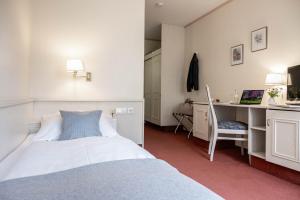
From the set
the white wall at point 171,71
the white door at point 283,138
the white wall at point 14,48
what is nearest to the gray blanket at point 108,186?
A: the white wall at point 14,48

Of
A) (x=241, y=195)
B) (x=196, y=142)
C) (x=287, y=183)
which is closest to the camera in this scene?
(x=241, y=195)

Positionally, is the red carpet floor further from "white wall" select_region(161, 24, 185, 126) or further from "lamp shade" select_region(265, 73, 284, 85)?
"white wall" select_region(161, 24, 185, 126)

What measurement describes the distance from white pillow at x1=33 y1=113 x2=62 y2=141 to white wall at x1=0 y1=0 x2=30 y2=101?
0.40 metres

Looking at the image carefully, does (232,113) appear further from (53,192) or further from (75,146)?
(53,192)

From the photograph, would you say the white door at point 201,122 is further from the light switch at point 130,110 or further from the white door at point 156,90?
the white door at point 156,90

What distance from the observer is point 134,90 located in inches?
125

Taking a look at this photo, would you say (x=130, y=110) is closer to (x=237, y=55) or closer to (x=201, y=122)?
(x=201, y=122)

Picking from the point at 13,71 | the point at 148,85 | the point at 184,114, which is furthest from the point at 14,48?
the point at 148,85

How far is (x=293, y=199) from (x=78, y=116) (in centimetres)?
229

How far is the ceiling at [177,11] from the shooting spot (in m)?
4.20

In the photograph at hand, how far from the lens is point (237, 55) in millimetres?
3826

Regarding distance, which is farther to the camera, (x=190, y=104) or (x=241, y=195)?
(x=190, y=104)

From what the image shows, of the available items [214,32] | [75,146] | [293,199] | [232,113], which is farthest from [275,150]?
[214,32]

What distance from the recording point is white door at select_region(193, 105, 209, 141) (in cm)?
365
